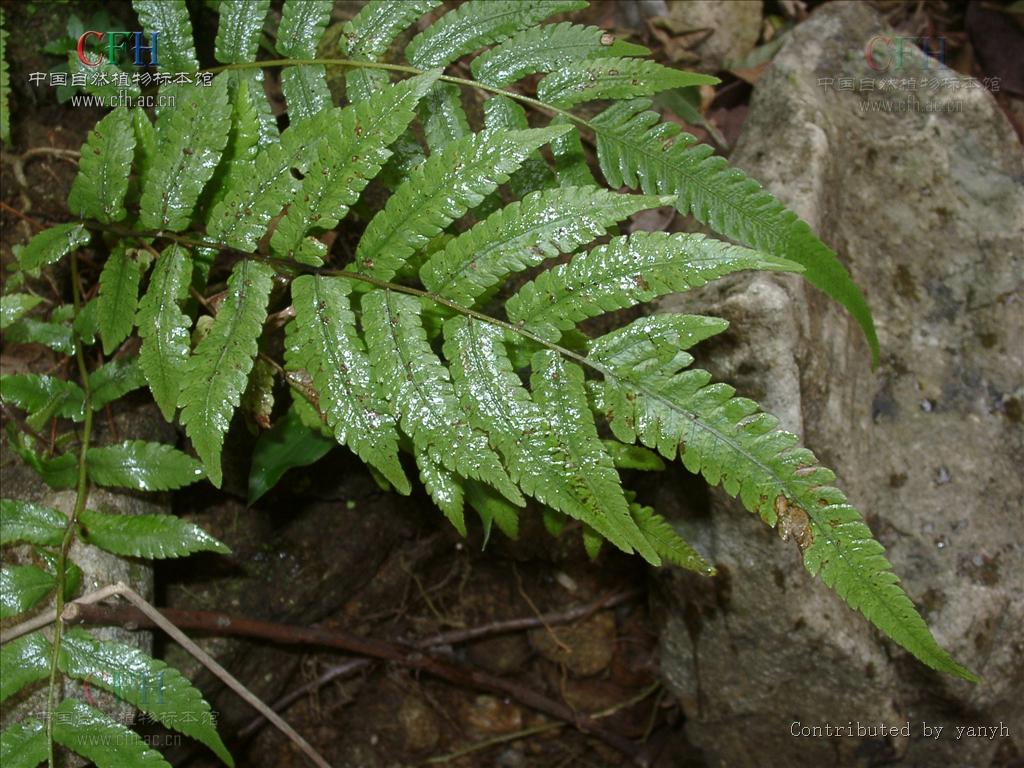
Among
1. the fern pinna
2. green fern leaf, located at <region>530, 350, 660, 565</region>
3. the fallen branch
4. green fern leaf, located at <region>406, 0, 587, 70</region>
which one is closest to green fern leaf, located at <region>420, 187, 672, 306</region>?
the fern pinna

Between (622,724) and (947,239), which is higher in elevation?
(947,239)

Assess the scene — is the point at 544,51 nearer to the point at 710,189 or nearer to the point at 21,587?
the point at 710,189

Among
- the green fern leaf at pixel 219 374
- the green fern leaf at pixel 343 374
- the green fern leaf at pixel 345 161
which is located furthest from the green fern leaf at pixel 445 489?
the green fern leaf at pixel 345 161

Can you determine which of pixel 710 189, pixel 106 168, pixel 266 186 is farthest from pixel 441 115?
pixel 106 168

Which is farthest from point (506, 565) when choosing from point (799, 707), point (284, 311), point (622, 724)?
point (284, 311)

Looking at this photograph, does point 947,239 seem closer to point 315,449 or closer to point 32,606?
point 315,449

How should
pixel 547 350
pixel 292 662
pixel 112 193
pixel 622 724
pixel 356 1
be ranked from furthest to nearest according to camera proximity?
pixel 622 724, pixel 292 662, pixel 356 1, pixel 112 193, pixel 547 350
